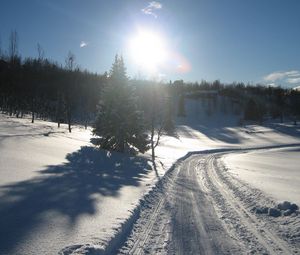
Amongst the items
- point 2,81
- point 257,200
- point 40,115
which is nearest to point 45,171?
point 257,200

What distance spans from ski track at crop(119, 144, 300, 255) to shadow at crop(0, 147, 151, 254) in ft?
6.67

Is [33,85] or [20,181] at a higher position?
[33,85]

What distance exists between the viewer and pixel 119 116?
3127 cm

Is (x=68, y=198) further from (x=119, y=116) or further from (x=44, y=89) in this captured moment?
(x=44, y=89)

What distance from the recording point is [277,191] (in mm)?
16203

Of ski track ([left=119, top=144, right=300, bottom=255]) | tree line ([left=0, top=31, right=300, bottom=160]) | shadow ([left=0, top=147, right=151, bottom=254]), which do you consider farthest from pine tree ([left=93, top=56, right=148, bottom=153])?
ski track ([left=119, top=144, right=300, bottom=255])

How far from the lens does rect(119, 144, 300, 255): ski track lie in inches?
326

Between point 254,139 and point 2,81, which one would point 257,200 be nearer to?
point 254,139

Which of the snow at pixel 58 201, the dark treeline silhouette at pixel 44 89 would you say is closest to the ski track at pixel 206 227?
the snow at pixel 58 201

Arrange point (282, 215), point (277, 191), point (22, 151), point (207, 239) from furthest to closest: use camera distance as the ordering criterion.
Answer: point (22, 151)
point (277, 191)
point (282, 215)
point (207, 239)

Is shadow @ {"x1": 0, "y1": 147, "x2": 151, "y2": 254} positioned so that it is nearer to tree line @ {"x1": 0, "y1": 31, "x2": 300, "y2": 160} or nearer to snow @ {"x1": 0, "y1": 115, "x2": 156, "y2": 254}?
snow @ {"x1": 0, "y1": 115, "x2": 156, "y2": 254}

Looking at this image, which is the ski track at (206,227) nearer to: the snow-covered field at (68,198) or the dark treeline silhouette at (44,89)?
the snow-covered field at (68,198)

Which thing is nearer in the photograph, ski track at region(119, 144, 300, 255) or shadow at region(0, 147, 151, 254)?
ski track at region(119, 144, 300, 255)

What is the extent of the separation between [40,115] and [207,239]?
76.5 meters
